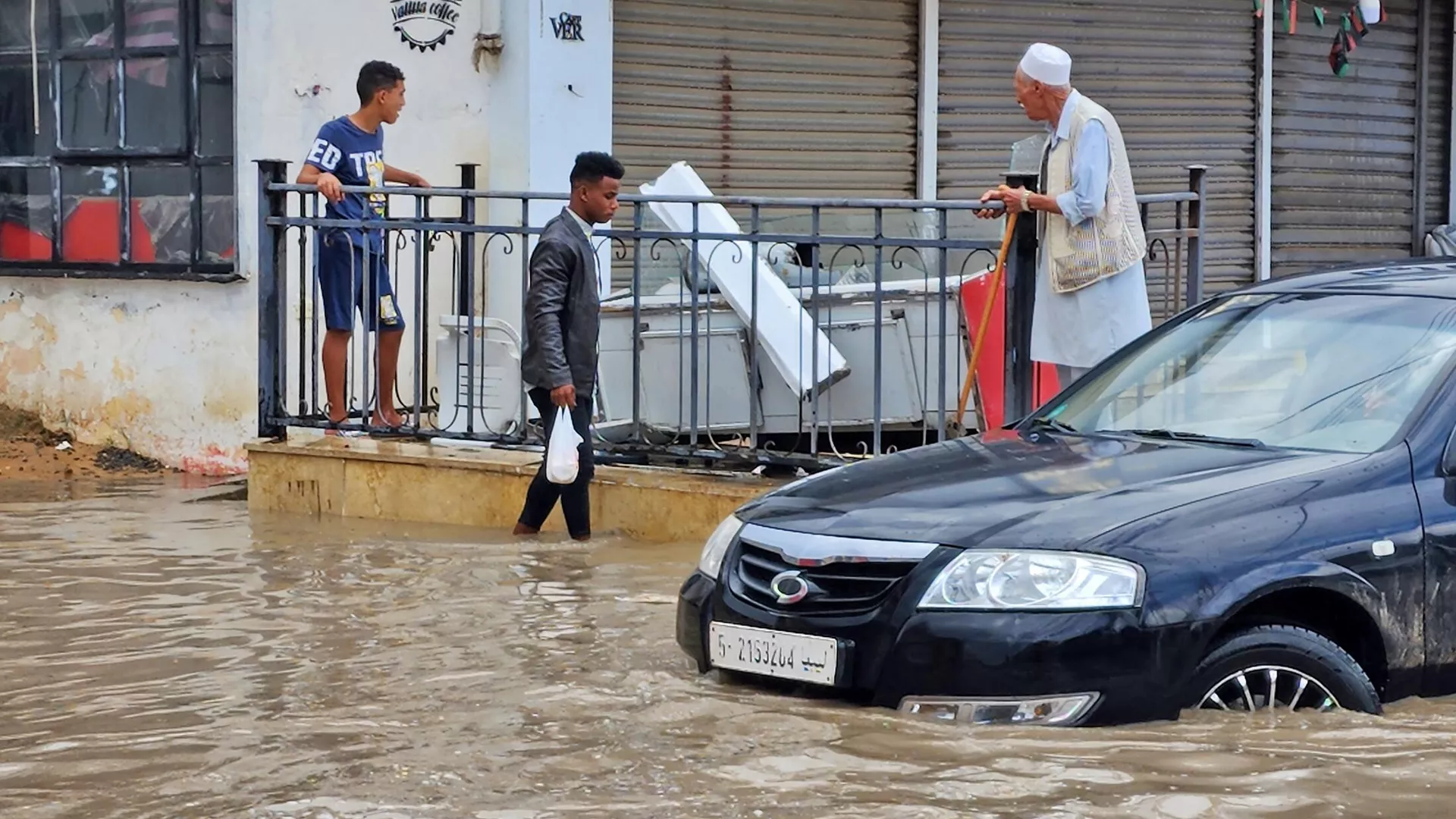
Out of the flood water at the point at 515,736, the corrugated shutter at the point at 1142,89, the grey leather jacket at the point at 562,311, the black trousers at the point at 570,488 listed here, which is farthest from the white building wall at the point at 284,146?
the flood water at the point at 515,736

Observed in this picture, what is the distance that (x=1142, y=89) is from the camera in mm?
12914

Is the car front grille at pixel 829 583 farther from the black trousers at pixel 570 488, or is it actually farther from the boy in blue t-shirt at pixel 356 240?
the boy in blue t-shirt at pixel 356 240

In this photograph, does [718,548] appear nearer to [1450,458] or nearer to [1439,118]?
[1450,458]

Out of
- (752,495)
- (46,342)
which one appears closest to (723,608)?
(752,495)

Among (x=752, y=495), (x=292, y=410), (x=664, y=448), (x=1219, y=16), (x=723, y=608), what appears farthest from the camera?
(x=1219, y=16)

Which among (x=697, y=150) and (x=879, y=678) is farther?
(x=697, y=150)

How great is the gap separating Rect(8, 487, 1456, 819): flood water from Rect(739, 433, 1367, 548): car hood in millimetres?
469

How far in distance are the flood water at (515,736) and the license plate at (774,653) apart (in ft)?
0.30

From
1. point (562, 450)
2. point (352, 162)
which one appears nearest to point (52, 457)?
point (352, 162)

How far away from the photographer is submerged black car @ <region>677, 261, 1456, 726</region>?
4504 mm

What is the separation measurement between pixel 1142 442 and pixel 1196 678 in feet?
3.27

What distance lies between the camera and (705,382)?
8578 mm

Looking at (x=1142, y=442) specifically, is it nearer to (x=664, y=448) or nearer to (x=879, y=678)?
(x=879, y=678)

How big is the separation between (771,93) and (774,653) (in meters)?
7.14
